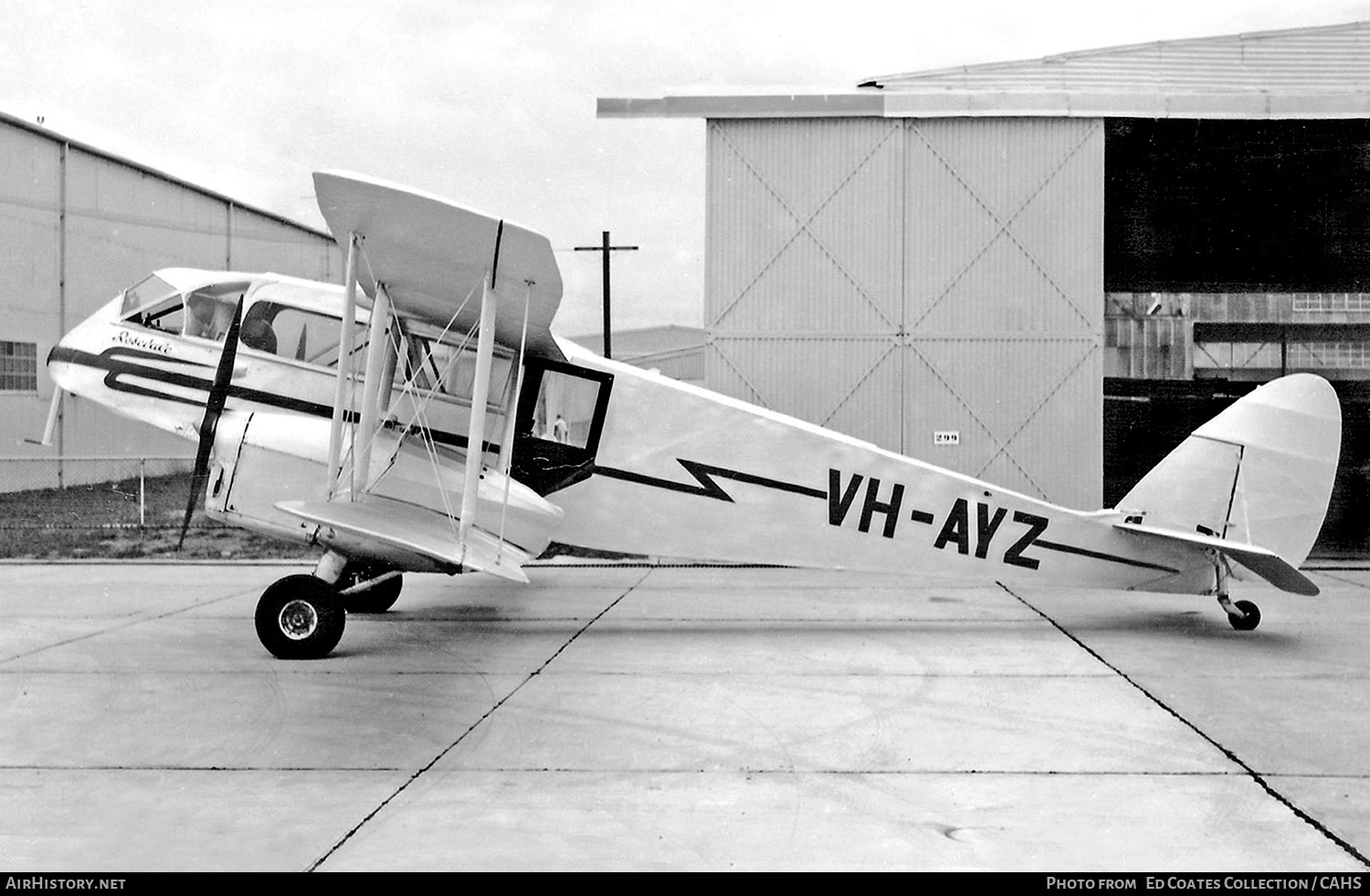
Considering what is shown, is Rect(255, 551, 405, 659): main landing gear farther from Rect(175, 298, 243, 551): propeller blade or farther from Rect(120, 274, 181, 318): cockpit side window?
Rect(120, 274, 181, 318): cockpit side window

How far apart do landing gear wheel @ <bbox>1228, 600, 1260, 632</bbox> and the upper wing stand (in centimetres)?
591

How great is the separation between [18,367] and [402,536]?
14866mm

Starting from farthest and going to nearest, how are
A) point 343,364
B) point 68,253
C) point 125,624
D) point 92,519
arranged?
point 68,253, point 92,519, point 125,624, point 343,364

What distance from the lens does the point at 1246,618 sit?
8844mm

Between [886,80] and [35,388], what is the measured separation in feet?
49.6

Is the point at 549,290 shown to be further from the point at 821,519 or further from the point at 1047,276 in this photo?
the point at 1047,276

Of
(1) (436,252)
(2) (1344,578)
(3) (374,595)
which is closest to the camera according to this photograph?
(1) (436,252)

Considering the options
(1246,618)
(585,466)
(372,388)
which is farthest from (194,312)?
(1246,618)

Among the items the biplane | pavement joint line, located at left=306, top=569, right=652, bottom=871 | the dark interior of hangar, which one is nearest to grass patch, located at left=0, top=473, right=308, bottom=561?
the biplane

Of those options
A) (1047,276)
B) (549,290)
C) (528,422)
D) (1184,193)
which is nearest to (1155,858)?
(549,290)

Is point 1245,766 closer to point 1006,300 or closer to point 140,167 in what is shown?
point 1006,300

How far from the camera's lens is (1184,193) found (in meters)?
18.2

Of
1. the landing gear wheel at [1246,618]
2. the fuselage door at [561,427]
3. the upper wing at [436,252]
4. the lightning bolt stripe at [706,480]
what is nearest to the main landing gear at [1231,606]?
the landing gear wheel at [1246,618]

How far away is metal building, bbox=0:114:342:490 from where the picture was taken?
18438 mm
